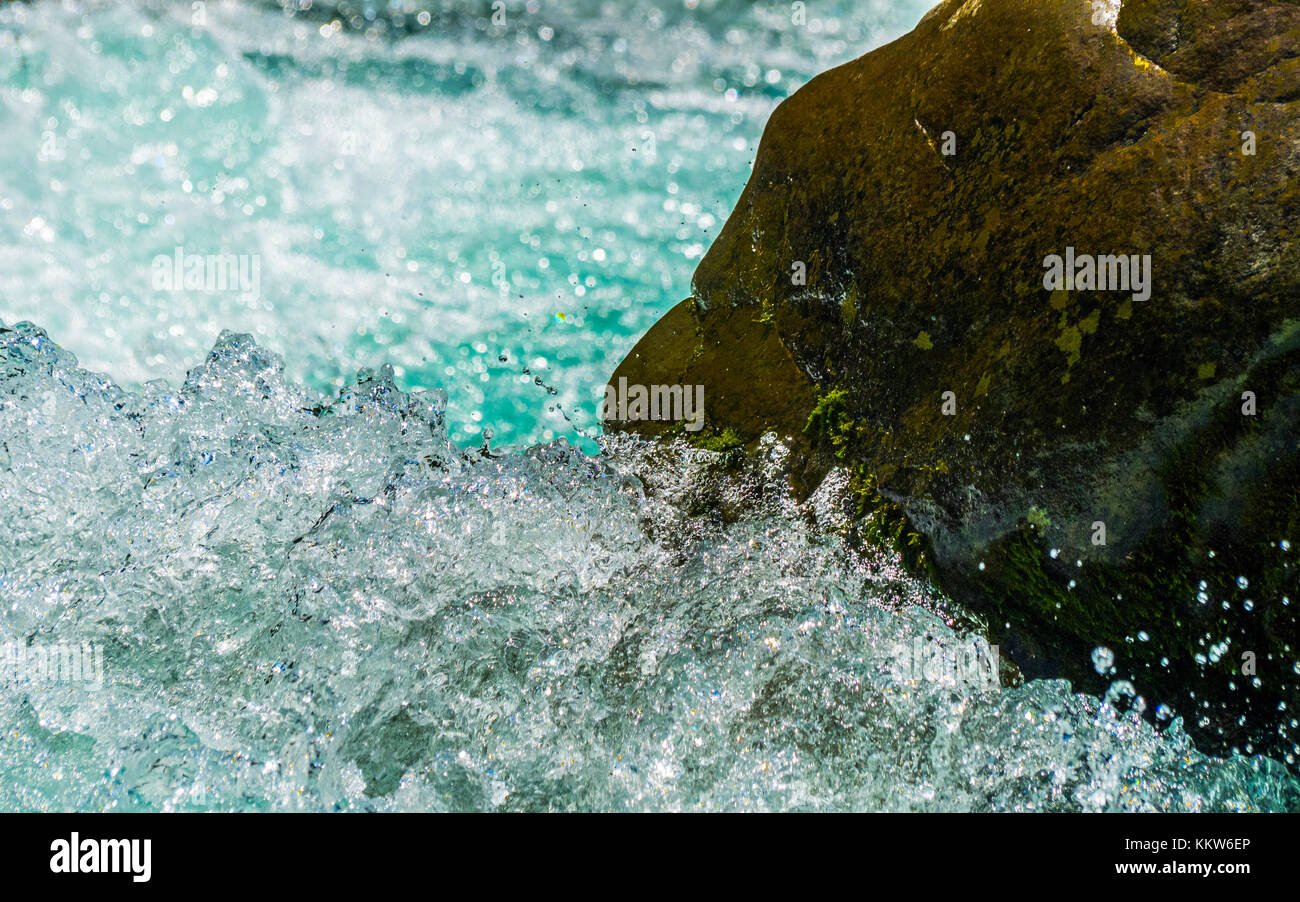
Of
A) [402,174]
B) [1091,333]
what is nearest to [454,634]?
[1091,333]

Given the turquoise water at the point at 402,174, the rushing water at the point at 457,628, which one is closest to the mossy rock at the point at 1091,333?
the rushing water at the point at 457,628

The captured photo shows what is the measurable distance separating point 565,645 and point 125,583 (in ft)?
4.89

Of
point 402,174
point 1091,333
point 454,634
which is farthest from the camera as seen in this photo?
point 402,174

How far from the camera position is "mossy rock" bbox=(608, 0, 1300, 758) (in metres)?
2.15

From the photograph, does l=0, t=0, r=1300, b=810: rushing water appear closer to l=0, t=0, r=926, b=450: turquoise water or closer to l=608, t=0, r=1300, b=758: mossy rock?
l=608, t=0, r=1300, b=758: mossy rock

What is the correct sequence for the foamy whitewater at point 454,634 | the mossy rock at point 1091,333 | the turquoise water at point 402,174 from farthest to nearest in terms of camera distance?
the turquoise water at point 402,174 < the foamy whitewater at point 454,634 < the mossy rock at point 1091,333

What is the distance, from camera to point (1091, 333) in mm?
2299

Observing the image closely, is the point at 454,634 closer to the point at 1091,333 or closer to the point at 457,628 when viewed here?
the point at 457,628

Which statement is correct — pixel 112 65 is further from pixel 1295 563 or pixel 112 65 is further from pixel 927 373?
pixel 1295 563

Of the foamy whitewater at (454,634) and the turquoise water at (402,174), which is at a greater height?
the turquoise water at (402,174)

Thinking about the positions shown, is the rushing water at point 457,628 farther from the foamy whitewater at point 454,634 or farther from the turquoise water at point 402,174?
the turquoise water at point 402,174

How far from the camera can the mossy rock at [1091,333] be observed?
2146mm

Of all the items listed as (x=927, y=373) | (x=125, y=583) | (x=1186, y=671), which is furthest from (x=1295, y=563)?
(x=125, y=583)

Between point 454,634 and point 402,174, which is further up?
point 402,174
